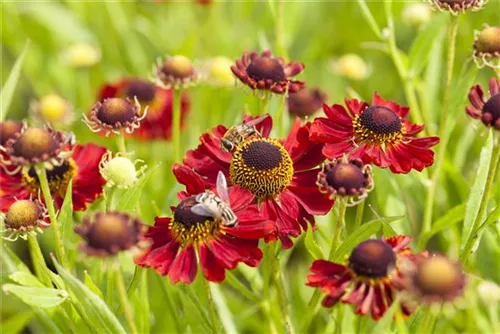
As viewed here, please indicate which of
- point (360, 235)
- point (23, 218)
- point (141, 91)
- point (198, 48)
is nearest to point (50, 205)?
point (23, 218)

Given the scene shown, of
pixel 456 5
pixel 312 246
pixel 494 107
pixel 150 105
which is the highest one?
pixel 456 5

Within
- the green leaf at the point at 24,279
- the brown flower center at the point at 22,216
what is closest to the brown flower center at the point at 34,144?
the brown flower center at the point at 22,216

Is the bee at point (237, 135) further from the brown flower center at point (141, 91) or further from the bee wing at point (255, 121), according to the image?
the brown flower center at point (141, 91)

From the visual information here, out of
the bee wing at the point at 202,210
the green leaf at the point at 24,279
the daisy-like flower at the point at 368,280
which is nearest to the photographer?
the daisy-like flower at the point at 368,280

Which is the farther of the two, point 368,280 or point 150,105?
point 150,105

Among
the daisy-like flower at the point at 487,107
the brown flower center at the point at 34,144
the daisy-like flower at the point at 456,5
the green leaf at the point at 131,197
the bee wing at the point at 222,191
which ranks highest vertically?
the daisy-like flower at the point at 456,5

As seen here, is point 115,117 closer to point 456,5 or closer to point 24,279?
point 24,279
